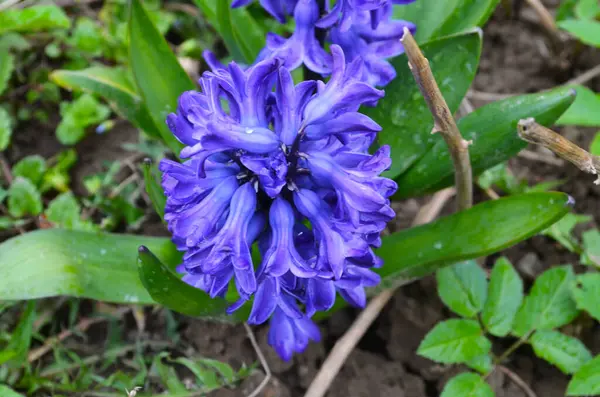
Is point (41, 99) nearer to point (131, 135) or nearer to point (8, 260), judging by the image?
point (131, 135)

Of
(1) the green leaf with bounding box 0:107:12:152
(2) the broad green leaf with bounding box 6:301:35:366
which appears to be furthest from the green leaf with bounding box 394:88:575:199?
(1) the green leaf with bounding box 0:107:12:152

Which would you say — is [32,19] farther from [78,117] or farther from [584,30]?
[584,30]

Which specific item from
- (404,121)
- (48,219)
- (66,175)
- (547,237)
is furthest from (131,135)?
→ (547,237)

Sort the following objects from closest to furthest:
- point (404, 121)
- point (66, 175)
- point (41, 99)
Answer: point (404, 121), point (66, 175), point (41, 99)

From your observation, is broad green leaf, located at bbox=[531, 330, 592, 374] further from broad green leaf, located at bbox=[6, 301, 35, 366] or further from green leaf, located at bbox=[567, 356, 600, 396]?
broad green leaf, located at bbox=[6, 301, 35, 366]

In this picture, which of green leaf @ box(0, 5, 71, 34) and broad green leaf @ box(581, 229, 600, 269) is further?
green leaf @ box(0, 5, 71, 34)

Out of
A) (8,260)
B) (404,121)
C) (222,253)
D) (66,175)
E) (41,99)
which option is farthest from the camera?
(41,99)
